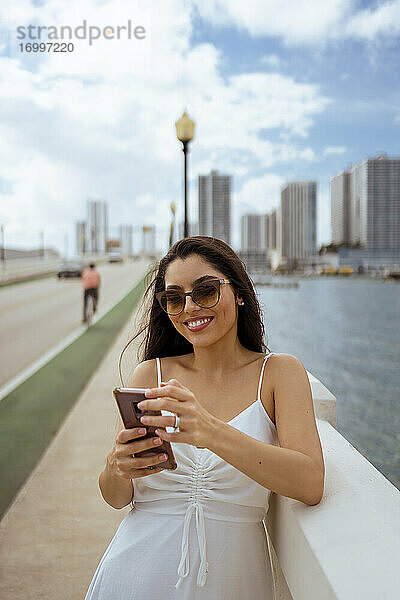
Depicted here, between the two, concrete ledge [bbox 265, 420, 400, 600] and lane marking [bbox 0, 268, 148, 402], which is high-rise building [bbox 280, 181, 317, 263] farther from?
concrete ledge [bbox 265, 420, 400, 600]

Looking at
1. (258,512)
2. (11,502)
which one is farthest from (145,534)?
(11,502)

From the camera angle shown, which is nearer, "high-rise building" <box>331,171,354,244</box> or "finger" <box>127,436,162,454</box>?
"finger" <box>127,436,162,454</box>

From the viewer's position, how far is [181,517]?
154cm

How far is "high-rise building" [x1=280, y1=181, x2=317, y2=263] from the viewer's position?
113 metres

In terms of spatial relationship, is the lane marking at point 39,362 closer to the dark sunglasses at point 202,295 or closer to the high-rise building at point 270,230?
the dark sunglasses at point 202,295

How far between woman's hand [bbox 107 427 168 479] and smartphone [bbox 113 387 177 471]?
0.01m

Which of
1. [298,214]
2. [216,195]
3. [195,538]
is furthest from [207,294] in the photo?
[298,214]

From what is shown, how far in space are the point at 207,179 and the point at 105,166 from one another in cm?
6178

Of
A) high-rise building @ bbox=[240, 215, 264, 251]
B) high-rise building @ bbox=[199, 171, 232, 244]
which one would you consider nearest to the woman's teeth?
high-rise building @ bbox=[199, 171, 232, 244]

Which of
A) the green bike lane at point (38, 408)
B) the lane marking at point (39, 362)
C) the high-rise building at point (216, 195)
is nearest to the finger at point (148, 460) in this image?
the green bike lane at point (38, 408)

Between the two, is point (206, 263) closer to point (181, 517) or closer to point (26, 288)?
point (181, 517)

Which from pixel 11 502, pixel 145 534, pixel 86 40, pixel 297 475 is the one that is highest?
pixel 86 40

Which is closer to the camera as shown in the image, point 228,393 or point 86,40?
point 228,393

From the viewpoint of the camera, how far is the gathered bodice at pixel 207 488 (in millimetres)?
1537
